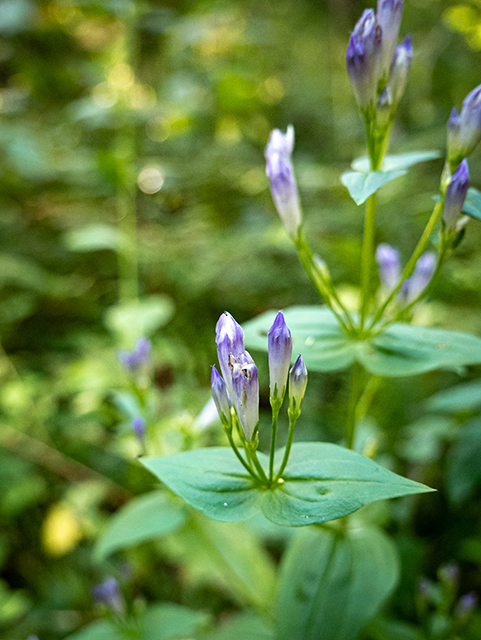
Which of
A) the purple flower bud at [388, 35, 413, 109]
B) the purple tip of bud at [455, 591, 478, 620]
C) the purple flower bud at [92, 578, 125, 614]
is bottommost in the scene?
the purple flower bud at [92, 578, 125, 614]

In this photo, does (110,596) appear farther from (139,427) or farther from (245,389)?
(245,389)

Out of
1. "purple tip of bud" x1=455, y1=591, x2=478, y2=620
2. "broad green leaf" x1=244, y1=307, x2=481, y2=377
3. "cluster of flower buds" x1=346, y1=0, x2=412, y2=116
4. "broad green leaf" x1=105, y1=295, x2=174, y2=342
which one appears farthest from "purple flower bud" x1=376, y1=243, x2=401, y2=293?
"broad green leaf" x1=105, y1=295, x2=174, y2=342

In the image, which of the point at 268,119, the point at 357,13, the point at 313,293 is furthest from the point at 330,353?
the point at 357,13

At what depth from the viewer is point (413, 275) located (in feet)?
2.93

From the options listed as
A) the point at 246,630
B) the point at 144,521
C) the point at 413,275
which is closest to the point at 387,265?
the point at 413,275

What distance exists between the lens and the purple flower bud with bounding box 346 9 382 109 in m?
0.62

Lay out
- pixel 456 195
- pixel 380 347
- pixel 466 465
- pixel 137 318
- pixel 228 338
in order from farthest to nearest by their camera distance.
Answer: pixel 137 318 < pixel 466 465 < pixel 380 347 < pixel 456 195 < pixel 228 338

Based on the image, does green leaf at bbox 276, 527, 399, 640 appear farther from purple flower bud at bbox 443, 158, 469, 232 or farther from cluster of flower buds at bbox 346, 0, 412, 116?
cluster of flower buds at bbox 346, 0, 412, 116

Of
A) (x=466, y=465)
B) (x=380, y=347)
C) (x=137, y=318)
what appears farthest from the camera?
(x=137, y=318)

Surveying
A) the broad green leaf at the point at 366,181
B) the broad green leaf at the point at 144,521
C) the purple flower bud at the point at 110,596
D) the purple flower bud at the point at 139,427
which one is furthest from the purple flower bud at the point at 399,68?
the purple flower bud at the point at 110,596

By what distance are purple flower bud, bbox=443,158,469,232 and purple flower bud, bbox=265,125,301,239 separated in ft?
0.75

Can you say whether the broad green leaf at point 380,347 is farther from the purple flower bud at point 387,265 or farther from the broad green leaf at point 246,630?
the broad green leaf at point 246,630

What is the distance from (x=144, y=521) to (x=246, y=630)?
1.09 feet

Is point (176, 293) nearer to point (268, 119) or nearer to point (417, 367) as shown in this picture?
point (268, 119)
